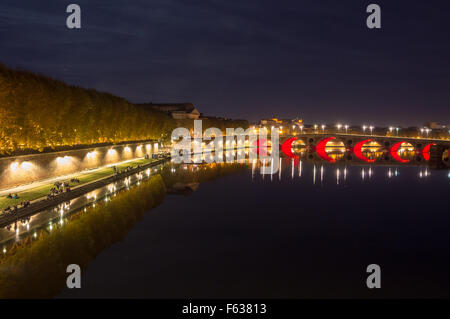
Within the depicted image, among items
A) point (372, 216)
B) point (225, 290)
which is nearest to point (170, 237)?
point (225, 290)

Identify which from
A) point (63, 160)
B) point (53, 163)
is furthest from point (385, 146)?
point (53, 163)

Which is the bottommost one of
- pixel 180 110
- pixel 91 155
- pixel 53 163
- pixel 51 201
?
pixel 51 201

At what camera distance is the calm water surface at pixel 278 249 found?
1617 centimetres

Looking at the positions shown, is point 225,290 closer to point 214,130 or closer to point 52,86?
point 52,86

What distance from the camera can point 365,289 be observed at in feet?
53.1

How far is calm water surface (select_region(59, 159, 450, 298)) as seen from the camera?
16172 millimetres

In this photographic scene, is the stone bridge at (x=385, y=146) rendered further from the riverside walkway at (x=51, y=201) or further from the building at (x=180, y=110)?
the riverside walkway at (x=51, y=201)

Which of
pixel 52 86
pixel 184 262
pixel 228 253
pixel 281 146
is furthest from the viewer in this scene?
pixel 281 146

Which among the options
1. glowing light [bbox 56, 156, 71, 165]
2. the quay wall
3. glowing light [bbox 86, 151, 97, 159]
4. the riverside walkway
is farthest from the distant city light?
glowing light [bbox 86, 151, 97, 159]

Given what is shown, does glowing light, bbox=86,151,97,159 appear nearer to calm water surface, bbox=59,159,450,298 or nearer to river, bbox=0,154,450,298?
river, bbox=0,154,450,298

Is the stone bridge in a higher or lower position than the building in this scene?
lower

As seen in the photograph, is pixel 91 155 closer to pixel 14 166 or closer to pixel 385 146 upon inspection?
pixel 14 166

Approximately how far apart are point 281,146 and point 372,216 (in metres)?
107

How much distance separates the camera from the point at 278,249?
21531 millimetres
